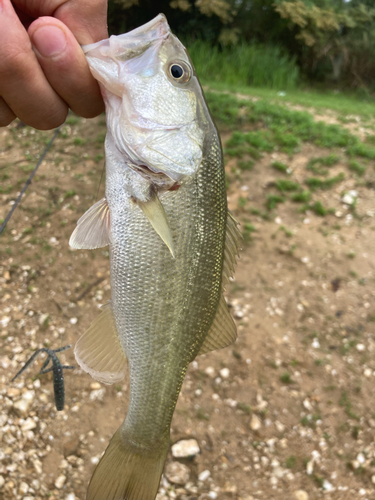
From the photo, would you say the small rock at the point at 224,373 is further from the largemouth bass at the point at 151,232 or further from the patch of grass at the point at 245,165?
the patch of grass at the point at 245,165

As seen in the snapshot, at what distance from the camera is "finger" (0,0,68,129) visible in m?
1.12

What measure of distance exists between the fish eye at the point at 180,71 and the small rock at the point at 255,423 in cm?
232

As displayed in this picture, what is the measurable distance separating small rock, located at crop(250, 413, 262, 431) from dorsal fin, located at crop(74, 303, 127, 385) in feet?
5.25

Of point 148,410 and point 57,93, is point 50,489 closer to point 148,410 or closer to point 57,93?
point 148,410

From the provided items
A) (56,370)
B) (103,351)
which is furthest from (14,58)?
(56,370)

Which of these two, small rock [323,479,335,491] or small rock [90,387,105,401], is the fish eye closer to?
small rock [90,387,105,401]

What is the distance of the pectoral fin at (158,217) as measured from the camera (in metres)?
1.17

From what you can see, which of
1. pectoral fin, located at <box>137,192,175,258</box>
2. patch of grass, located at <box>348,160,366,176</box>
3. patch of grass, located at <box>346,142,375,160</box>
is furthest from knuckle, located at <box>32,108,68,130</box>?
patch of grass, located at <box>346,142,375,160</box>

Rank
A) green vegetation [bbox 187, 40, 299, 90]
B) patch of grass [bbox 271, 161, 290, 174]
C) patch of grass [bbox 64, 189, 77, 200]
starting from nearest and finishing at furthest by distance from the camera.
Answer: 1. patch of grass [bbox 64, 189, 77, 200]
2. patch of grass [bbox 271, 161, 290, 174]
3. green vegetation [bbox 187, 40, 299, 90]

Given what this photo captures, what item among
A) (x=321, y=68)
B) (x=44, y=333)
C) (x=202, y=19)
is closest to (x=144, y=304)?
(x=44, y=333)

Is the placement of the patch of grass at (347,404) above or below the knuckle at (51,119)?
below

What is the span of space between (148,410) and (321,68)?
10.9m

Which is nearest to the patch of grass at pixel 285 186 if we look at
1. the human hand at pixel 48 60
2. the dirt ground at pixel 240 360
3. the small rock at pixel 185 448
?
the dirt ground at pixel 240 360

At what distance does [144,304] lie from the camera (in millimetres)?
1275
